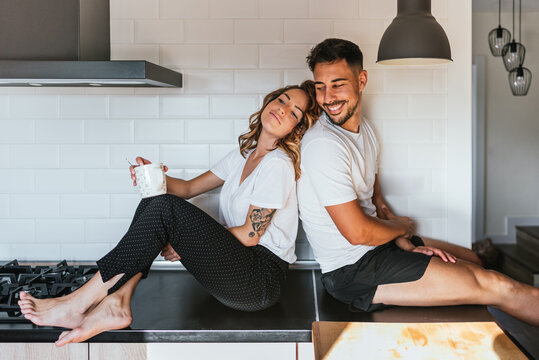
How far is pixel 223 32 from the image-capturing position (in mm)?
2457

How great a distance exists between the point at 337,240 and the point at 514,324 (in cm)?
195

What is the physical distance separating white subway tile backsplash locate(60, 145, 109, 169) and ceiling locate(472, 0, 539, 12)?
4.56 metres

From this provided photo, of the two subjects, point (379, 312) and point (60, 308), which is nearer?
point (60, 308)

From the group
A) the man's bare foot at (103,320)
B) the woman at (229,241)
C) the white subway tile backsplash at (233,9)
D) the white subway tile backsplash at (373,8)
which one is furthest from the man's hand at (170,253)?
the white subway tile backsplash at (373,8)

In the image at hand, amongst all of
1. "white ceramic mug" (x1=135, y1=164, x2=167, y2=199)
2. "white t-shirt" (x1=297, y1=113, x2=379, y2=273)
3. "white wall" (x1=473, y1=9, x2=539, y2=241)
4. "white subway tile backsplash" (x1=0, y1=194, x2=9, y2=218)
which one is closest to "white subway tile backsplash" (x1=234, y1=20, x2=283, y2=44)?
"white t-shirt" (x1=297, y1=113, x2=379, y2=273)

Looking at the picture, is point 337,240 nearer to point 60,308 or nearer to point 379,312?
point 379,312

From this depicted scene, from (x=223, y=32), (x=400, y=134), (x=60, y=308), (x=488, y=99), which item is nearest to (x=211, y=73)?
(x=223, y=32)

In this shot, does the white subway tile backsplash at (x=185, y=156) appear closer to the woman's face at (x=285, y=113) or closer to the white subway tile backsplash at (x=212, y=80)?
the white subway tile backsplash at (x=212, y=80)

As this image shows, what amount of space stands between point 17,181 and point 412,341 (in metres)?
1.95

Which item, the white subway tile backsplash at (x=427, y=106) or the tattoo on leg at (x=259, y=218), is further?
the white subway tile backsplash at (x=427, y=106)

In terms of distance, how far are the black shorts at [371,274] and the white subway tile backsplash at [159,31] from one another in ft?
4.23

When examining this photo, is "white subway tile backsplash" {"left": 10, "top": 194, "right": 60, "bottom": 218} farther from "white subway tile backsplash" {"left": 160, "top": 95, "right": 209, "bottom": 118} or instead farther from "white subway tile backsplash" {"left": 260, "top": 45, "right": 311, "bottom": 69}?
"white subway tile backsplash" {"left": 260, "top": 45, "right": 311, "bottom": 69}

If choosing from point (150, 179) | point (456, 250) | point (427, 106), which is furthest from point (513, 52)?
point (150, 179)

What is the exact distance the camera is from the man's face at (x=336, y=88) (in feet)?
6.78
